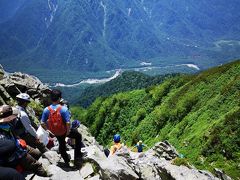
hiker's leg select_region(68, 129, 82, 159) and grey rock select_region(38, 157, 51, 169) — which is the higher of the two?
hiker's leg select_region(68, 129, 82, 159)

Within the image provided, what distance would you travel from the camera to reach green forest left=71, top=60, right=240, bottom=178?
160 ft

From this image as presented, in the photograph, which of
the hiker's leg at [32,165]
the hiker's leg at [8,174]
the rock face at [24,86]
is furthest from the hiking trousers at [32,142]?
the rock face at [24,86]

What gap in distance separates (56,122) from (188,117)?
54.9 meters

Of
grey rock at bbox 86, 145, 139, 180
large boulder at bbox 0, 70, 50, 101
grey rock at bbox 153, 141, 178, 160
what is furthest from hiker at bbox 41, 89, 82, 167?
grey rock at bbox 153, 141, 178, 160

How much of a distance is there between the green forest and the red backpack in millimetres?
28318

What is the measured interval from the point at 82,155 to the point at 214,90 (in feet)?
192

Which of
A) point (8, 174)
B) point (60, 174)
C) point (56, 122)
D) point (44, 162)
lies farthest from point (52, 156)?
point (8, 174)

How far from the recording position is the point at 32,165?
52.6 feet

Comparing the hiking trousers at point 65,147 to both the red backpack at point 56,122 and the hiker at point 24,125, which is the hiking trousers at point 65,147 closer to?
the red backpack at point 56,122

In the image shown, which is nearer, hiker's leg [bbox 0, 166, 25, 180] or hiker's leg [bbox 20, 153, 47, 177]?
hiker's leg [bbox 0, 166, 25, 180]

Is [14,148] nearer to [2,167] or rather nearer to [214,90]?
[2,167]

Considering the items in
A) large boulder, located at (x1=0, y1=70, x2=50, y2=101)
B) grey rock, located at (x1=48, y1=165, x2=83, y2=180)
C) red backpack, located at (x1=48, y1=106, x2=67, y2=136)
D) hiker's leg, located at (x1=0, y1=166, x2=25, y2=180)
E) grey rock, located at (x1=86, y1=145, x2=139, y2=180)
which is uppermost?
red backpack, located at (x1=48, y1=106, x2=67, y2=136)

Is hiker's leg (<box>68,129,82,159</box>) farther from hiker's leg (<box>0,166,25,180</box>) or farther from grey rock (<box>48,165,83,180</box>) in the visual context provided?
hiker's leg (<box>0,166,25,180</box>)

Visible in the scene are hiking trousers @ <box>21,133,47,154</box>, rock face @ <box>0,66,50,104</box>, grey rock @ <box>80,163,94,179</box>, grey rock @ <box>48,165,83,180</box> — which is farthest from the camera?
rock face @ <box>0,66,50,104</box>
